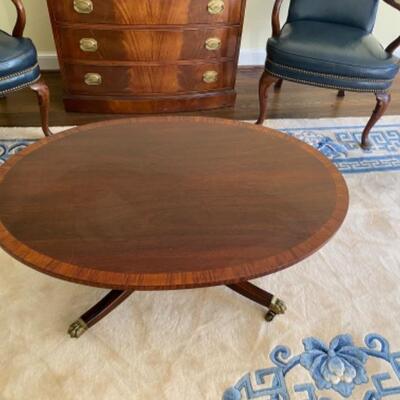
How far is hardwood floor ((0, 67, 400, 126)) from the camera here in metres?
2.06

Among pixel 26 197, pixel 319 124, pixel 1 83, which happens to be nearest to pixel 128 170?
pixel 26 197

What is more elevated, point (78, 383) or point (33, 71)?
point (33, 71)

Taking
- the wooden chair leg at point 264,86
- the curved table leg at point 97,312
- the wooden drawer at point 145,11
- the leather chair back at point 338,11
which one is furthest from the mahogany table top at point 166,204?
the leather chair back at point 338,11

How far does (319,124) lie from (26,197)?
162 cm

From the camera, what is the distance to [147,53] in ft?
6.30

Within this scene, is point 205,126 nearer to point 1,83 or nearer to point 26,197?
point 26,197

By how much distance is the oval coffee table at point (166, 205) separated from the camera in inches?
32.3

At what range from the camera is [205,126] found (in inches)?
48.8

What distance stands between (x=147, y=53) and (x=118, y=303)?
1.27 m

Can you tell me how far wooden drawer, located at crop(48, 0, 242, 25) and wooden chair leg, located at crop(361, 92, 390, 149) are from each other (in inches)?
30.3

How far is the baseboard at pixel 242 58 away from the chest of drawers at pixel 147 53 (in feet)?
1.71

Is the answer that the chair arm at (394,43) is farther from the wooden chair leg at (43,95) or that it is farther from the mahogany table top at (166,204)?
the wooden chair leg at (43,95)

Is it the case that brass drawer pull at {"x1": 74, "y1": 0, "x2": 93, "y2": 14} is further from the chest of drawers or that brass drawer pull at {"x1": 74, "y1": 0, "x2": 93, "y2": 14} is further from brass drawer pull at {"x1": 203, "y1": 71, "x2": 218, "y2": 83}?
brass drawer pull at {"x1": 203, "y1": 71, "x2": 218, "y2": 83}

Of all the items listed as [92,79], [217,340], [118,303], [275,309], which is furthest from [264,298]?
[92,79]
